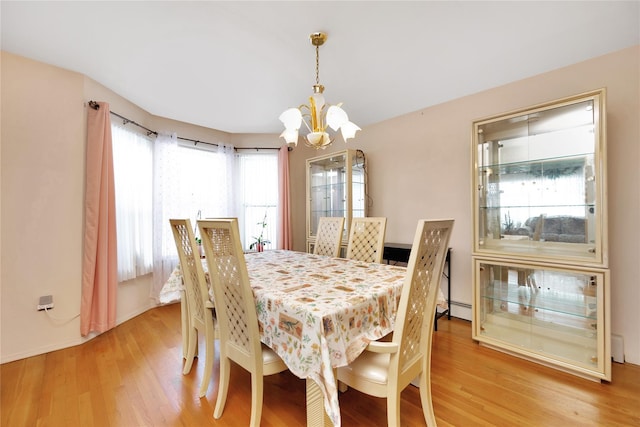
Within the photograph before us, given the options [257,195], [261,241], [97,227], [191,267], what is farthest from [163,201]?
[191,267]

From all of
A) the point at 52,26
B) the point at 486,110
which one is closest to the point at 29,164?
the point at 52,26

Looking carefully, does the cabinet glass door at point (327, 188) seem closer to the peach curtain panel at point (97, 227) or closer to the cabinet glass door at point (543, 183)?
the cabinet glass door at point (543, 183)

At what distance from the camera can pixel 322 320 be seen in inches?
44.2

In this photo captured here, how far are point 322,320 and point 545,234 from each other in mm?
2228

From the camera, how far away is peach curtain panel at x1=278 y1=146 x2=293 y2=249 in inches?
165

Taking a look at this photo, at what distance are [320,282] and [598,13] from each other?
246cm

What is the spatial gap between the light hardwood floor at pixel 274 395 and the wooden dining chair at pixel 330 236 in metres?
1.26

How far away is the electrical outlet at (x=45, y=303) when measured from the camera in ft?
7.39

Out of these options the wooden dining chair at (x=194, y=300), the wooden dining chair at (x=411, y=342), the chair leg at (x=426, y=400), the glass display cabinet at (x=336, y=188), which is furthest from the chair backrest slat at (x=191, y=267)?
the glass display cabinet at (x=336, y=188)

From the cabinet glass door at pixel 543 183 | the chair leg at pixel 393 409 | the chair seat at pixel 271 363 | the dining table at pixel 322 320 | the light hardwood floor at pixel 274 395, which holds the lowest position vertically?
the light hardwood floor at pixel 274 395

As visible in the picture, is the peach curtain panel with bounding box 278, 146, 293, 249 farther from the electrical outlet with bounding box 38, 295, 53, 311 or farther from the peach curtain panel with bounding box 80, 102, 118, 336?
the electrical outlet with bounding box 38, 295, 53, 311

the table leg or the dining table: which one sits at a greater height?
the dining table

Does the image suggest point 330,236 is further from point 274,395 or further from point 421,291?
point 421,291

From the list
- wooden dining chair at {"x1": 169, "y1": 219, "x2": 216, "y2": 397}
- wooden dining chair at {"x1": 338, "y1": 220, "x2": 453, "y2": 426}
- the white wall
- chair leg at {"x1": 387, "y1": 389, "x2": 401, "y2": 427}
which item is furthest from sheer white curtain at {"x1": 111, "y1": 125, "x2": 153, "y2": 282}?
chair leg at {"x1": 387, "y1": 389, "x2": 401, "y2": 427}
